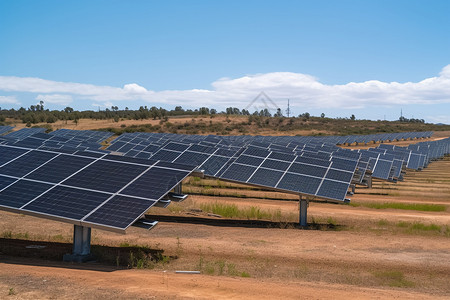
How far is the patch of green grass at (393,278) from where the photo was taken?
1379 centimetres

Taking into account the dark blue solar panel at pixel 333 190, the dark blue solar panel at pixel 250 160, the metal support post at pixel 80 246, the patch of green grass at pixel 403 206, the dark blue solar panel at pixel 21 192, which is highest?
the dark blue solar panel at pixel 250 160

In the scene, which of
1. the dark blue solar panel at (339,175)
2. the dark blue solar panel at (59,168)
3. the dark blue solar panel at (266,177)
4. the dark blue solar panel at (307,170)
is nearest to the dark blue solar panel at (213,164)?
the dark blue solar panel at (266,177)

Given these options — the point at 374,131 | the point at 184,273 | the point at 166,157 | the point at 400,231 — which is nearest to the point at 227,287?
the point at 184,273

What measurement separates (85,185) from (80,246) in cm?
186

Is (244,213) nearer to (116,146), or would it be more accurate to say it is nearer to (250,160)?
(250,160)

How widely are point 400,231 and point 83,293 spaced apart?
1647 centimetres

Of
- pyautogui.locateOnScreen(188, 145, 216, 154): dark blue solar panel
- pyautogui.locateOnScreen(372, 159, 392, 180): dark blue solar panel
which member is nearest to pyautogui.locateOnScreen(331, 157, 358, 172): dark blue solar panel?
pyautogui.locateOnScreen(188, 145, 216, 154): dark blue solar panel

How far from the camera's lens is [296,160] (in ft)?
87.7

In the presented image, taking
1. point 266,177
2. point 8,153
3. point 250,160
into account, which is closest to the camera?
point 8,153

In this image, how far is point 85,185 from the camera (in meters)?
14.9

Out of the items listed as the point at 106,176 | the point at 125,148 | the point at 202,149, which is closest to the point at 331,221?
the point at 202,149

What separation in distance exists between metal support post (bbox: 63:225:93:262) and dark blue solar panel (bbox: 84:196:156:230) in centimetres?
119

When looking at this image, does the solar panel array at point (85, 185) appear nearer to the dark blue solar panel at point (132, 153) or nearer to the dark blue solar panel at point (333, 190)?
the dark blue solar panel at point (333, 190)

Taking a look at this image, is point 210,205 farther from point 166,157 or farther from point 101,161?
point 101,161
